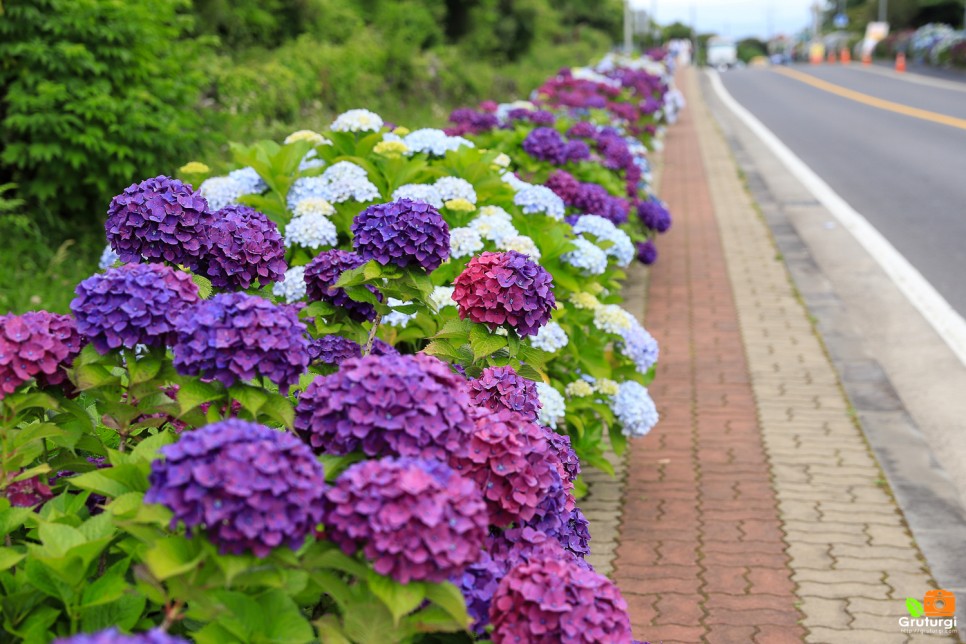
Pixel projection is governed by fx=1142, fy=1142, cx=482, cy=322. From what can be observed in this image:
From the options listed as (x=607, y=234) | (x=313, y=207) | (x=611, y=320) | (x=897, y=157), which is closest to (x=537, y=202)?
(x=607, y=234)

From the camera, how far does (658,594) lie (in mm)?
4301

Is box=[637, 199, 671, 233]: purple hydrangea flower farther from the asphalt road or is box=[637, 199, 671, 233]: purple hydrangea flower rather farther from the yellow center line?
the yellow center line

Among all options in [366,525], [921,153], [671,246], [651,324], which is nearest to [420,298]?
[366,525]

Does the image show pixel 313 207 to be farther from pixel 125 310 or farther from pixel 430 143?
pixel 125 310

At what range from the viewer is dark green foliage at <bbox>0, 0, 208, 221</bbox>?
7.89m

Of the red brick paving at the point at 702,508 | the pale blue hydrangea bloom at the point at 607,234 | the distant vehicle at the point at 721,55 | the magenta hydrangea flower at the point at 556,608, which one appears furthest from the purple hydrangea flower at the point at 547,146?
the distant vehicle at the point at 721,55

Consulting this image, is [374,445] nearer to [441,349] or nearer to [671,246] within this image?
[441,349]

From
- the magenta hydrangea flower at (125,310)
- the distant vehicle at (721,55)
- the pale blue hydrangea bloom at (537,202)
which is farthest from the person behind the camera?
the distant vehicle at (721,55)

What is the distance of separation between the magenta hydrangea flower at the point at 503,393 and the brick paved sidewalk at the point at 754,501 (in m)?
1.41

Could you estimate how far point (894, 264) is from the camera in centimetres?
1019

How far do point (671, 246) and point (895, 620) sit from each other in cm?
748

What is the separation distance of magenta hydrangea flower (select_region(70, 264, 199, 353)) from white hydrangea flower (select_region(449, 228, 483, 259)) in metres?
2.20

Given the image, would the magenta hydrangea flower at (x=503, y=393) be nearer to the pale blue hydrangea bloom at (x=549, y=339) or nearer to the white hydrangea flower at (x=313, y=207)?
the pale blue hydrangea bloom at (x=549, y=339)

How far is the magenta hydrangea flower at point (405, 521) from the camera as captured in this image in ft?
6.34
